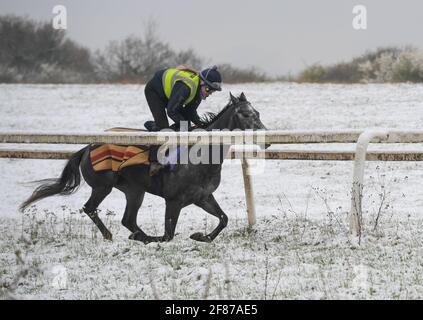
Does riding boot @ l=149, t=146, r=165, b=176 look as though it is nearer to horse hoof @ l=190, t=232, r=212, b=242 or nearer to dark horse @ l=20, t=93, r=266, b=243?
dark horse @ l=20, t=93, r=266, b=243

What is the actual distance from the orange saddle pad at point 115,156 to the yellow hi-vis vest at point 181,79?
2.51ft

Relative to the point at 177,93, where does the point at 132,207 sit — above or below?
below

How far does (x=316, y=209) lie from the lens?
1153 cm

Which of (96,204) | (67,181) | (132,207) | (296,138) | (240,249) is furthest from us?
(67,181)

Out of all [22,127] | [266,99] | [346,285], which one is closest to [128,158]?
[346,285]

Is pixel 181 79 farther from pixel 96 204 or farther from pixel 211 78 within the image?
pixel 96 204

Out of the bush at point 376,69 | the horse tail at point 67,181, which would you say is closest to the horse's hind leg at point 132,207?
the horse tail at point 67,181

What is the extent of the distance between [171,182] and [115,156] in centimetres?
82

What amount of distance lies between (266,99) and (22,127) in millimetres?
8135

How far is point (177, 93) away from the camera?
25.2 feet

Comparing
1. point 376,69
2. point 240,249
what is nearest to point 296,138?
point 240,249
